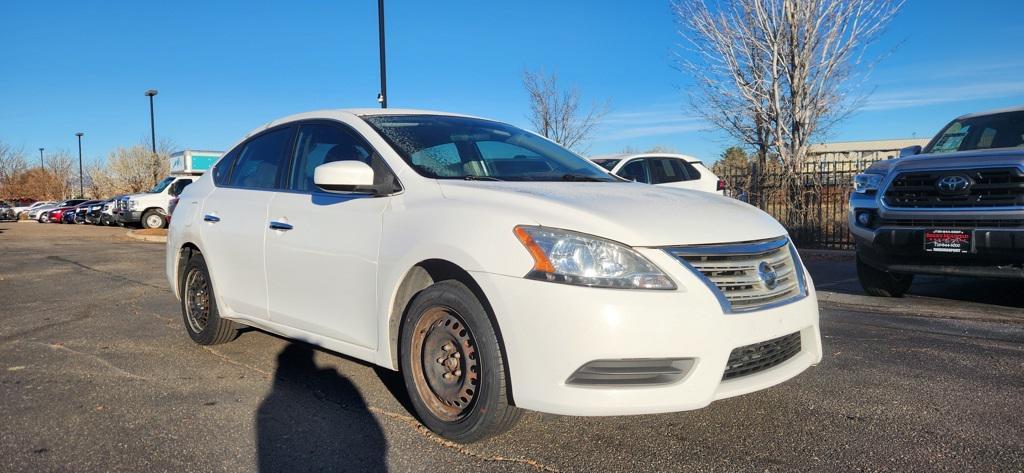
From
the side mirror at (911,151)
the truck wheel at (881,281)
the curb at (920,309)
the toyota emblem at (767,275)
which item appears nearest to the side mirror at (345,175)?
the toyota emblem at (767,275)

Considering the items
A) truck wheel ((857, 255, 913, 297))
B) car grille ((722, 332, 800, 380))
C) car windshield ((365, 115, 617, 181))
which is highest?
car windshield ((365, 115, 617, 181))

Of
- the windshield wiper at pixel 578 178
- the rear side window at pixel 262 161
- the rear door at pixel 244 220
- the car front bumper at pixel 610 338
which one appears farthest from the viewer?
the rear side window at pixel 262 161

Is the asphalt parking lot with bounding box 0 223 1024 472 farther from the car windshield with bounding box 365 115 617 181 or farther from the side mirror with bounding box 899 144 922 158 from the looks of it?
the side mirror with bounding box 899 144 922 158

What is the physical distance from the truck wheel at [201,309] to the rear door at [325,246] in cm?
90

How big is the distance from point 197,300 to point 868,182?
5950 mm

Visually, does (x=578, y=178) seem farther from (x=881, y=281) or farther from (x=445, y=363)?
(x=881, y=281)

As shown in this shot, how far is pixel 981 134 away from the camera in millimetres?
7340

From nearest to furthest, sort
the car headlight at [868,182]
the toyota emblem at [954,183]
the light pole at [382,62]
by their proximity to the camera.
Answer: the toyota emblem at [954,183]
the car headlight at [868,182]
the light pole at [382,62]

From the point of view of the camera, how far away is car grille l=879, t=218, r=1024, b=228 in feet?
19.0

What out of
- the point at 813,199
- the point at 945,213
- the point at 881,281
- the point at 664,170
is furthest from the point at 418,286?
the point at 813,199

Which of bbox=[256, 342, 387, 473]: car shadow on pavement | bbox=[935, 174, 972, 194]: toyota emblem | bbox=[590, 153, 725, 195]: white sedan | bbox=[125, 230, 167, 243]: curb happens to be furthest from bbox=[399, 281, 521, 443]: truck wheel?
bbox=[125, 230, 167, 243]: curb

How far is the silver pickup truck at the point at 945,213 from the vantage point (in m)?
5.81

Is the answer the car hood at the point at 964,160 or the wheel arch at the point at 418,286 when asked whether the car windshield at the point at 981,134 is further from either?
the wheel arch at the point at 418,286

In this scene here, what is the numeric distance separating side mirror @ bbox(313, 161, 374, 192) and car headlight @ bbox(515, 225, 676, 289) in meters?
1.04
